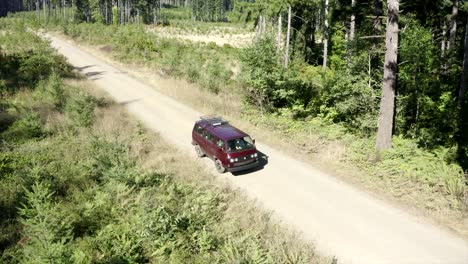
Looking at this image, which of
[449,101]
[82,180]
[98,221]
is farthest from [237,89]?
[98,221]

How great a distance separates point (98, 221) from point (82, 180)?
2.91m

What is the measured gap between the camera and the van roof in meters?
14.3

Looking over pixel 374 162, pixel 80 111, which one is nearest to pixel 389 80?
pixel 374 162

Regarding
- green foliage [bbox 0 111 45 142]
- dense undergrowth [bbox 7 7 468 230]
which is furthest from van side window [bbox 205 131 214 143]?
green foliage [bbox 0 111 45 142]

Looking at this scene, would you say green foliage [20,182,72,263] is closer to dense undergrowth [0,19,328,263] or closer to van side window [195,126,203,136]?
dense undergrowth [0,19,328,263]

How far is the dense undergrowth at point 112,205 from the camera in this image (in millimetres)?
8594

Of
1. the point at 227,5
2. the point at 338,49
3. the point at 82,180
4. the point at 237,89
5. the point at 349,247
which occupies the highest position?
the point at 227,5

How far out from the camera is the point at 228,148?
13820mm

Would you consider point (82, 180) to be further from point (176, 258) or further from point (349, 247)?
point (349, 247)

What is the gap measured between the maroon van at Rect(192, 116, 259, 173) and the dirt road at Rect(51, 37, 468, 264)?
0.54 meters

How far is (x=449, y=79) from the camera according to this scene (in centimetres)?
2284

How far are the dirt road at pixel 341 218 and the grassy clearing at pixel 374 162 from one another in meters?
0.65

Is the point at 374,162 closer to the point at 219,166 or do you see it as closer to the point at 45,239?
the point at 219,166

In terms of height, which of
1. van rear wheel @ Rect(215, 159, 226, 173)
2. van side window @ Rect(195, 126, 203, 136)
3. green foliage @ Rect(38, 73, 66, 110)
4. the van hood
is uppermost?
green foliage @ Rect(38, 73, 66, 110)
